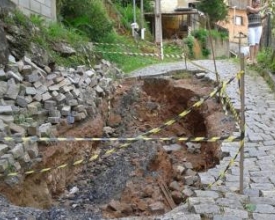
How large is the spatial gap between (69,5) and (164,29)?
46.8ft

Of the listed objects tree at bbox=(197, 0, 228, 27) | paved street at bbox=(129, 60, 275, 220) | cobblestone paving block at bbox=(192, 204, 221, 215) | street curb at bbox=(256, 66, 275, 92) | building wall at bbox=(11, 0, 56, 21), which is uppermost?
tree at bbox=(197, 0, 228, 27)

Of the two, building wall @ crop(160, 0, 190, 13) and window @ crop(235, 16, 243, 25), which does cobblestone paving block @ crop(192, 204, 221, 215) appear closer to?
building wall @ crop(160, 0, 190, 13)

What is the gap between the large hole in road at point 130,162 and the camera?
6105 mm

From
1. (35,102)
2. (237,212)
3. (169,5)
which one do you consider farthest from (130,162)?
(169,5)

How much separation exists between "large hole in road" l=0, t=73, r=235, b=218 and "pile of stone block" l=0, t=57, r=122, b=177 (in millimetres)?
272

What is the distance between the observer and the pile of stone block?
5926 millimetres

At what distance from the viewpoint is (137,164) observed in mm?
7875

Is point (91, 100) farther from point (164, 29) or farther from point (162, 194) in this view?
point (164, 29)

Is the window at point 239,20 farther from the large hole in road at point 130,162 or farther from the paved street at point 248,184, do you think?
the paved street at point 248,184

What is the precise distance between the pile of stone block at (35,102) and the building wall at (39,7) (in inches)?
81.5

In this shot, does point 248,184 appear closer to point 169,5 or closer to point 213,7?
point 213,7

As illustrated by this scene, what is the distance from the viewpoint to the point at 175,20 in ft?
95.2

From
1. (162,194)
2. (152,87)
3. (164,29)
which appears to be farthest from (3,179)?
(164,29)

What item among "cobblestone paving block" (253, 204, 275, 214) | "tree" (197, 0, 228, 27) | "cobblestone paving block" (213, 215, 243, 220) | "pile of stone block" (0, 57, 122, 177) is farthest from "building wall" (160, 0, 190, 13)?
"cobblestone paving block" (213, 215, 243, 220)
